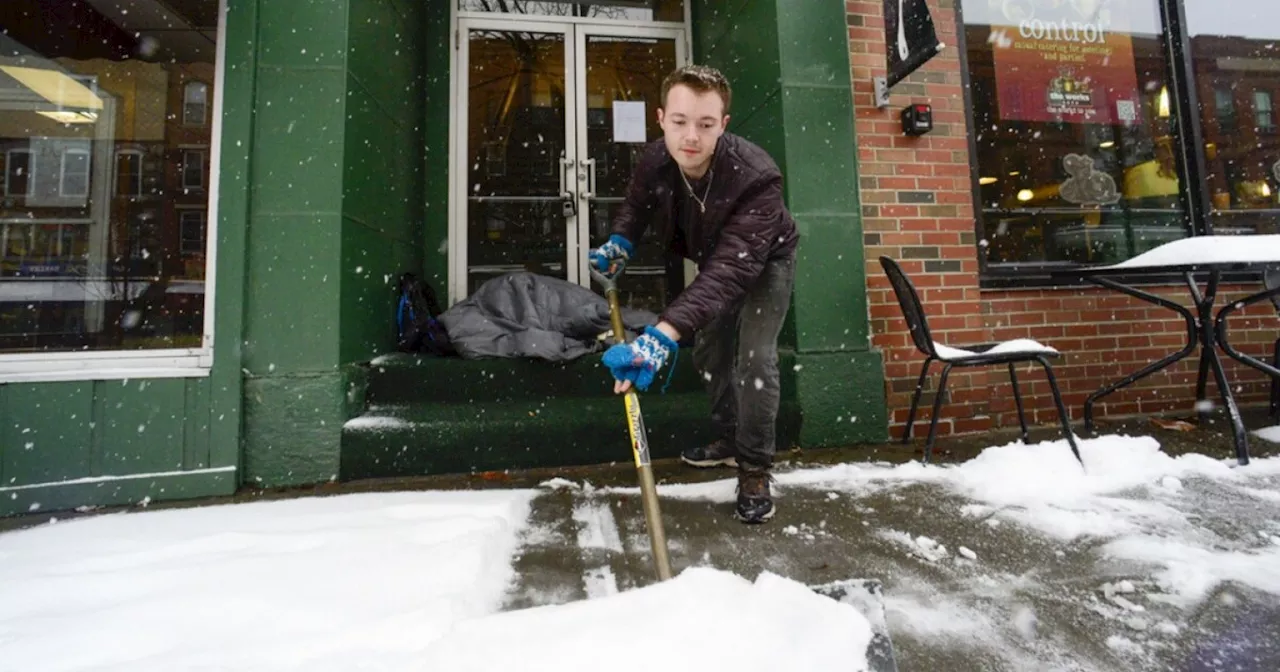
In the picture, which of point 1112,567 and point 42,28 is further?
point 42,28

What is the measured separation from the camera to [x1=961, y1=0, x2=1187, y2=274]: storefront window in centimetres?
397

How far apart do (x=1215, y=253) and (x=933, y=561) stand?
7.58ft

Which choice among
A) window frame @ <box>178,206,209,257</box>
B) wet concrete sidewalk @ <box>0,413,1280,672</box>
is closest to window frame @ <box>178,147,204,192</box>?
window frame @ <box>178,206,209,257</box>

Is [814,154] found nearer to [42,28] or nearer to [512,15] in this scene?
[512,15]

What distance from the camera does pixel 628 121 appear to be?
466 cm

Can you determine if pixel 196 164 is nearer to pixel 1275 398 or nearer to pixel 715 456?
pixel 715 456

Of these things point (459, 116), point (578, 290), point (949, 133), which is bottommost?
point (578, 290)

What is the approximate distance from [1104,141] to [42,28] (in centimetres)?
653

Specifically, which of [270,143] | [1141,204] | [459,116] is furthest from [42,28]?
[1141,204]

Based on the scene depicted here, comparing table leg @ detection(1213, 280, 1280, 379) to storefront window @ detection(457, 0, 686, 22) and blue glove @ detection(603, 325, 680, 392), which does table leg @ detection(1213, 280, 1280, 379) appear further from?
storefront window @ detection(457, 0, 686, 22)

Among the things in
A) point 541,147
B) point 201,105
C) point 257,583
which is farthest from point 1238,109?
point 201,105

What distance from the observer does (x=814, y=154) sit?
3.43 meters

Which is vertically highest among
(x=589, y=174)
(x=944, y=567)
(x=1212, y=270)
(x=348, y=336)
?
(x=589, y=174)

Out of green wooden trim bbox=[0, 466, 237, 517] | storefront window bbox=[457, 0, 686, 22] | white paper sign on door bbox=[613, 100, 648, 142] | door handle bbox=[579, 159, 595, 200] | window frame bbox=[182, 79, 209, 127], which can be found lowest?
green wooden trim bbox=[0, 466, 237, 517]
